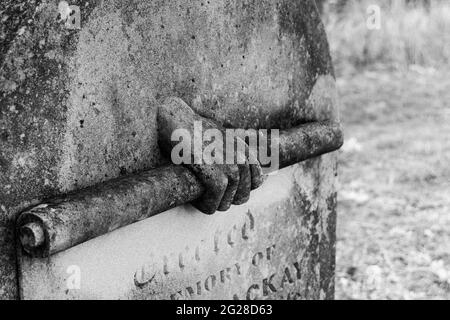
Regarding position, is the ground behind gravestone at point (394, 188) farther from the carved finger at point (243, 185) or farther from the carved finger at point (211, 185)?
the carved finger at point (211, 185)

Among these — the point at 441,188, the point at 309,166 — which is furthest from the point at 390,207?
the point at 309,166

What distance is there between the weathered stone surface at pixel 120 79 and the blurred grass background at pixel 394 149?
6.00 ft

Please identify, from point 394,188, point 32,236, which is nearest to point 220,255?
point 32,236

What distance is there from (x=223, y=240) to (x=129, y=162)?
0.54 meters

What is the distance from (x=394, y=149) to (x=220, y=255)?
4.25 metres

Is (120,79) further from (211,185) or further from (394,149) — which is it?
(394,149)

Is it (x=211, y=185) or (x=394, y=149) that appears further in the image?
(x=394, y=149)

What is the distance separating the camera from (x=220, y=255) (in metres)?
2.56

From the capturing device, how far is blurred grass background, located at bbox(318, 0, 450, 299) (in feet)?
14.6

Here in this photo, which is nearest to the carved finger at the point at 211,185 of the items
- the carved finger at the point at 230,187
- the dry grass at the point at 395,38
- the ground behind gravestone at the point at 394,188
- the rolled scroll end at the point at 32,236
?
the carved finger at the point at 230,187

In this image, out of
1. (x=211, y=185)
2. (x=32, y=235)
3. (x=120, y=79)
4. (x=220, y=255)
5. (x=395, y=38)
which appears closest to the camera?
(x=32, y=235)

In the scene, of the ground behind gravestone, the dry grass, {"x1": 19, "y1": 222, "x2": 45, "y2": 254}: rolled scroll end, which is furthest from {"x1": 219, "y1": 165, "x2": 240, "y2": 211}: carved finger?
the dry grass

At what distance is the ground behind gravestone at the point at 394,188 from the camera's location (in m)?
4.36

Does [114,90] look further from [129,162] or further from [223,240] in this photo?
[223,240]
